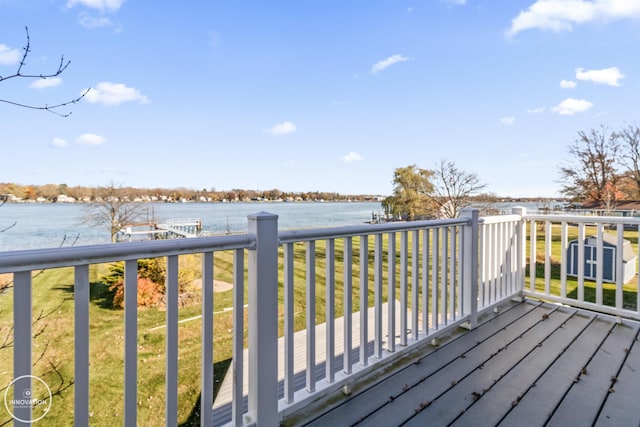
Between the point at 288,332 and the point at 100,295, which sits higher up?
the point at 288,332

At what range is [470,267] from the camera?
111 inches

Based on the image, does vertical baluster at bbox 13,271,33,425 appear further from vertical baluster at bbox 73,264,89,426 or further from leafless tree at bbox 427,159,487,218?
leafless tree at bbox 427,159,487,218

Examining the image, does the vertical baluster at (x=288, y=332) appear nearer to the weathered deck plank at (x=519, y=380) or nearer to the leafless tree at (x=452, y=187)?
the weathered deck plank at (x=519, y=380)

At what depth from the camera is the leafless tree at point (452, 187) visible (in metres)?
11.1

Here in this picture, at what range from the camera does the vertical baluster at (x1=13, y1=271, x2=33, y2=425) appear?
0.91 metres

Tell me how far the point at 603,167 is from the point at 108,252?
25091 millimetres

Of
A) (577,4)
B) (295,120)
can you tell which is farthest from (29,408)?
(295,120)

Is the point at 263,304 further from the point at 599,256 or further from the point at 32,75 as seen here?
the point at 599,256

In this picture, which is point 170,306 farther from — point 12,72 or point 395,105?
point 395,105

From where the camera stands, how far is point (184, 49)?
1402 cm

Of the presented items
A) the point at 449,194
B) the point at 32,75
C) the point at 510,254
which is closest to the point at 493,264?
the point at 510,254

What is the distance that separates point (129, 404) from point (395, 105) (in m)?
18.2

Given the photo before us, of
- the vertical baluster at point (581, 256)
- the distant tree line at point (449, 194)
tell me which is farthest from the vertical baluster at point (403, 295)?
the distant tree line at point (449, 194)

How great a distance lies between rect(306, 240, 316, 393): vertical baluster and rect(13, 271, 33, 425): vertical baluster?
1040 millimetres
